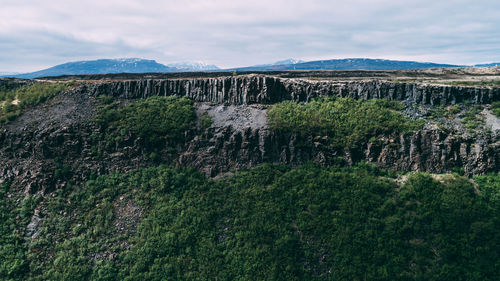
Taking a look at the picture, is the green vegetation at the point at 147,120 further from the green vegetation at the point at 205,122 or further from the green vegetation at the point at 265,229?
the green vegetation at the point at 265,229

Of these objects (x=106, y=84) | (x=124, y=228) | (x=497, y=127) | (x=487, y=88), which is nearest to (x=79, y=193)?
(x=124, y=228)

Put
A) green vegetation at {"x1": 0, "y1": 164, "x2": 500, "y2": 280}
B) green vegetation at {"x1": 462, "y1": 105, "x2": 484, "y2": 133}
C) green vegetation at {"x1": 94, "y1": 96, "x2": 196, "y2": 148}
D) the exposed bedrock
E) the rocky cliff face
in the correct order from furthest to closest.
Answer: green vegetation at {"x1": 94, "y1": 96, "x2": 196, "y2": 148} < the exposed bedrock < green vegetation at {"x1": 462, "y1": 105, "x2": 484, "y2": 133} < the rocky cliff face < green vegetation at {"x1": 0, "y1": 164, "x2": 500, "y2": 280}

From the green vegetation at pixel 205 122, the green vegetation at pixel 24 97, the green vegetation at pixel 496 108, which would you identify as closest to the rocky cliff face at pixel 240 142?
the green vegetation at pixel 205 122

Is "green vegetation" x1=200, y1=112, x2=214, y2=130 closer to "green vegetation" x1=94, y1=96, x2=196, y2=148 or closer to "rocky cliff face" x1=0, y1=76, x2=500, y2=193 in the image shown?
"rocky cliff face" x1=0, y1=76, x2=500, y2=193

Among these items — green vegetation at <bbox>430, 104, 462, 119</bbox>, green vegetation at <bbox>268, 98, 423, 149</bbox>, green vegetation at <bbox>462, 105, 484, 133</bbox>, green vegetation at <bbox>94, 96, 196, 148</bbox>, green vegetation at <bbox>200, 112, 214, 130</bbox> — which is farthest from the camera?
green vegetation at <bbox>200, 112, 214, 130</bbox>

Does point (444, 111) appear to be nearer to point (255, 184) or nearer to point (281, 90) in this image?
point (281, 90)

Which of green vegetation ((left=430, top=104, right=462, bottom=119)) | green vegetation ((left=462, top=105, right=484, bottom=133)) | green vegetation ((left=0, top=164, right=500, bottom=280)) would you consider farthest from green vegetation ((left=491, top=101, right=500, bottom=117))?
green vegetation ((left=0, top=164, right=500, bottom=280))
